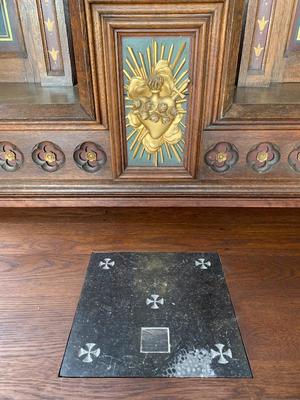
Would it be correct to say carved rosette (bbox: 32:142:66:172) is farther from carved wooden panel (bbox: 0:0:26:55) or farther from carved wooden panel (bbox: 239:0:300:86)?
carved wooden panel (bbox: 239:0:300:86)

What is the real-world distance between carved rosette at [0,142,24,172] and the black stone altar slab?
0.32 meters

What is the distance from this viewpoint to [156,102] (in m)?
0.81

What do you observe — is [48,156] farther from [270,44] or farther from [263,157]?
[270,44]

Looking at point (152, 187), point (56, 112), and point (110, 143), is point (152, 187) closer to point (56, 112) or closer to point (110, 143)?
point (110, 143)

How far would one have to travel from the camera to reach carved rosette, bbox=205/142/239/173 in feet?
2.83

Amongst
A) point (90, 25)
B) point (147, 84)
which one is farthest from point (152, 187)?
point (90, 25)

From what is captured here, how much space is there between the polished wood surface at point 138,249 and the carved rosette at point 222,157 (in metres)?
0.13

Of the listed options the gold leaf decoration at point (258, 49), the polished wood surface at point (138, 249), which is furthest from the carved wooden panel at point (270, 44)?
the polished wood surface at point (138, 249)

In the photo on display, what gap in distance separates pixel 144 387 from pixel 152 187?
0.49m

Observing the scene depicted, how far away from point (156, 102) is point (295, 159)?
15.1 inches

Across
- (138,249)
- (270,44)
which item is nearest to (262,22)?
(270,44)

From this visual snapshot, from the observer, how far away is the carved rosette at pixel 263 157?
0.86m

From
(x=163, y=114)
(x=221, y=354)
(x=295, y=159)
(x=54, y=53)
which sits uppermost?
(x=54, y=53)

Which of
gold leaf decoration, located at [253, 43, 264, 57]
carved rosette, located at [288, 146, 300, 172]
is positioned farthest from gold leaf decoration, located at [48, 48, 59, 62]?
carved rosette, located at [288, 146, 300, 172]
